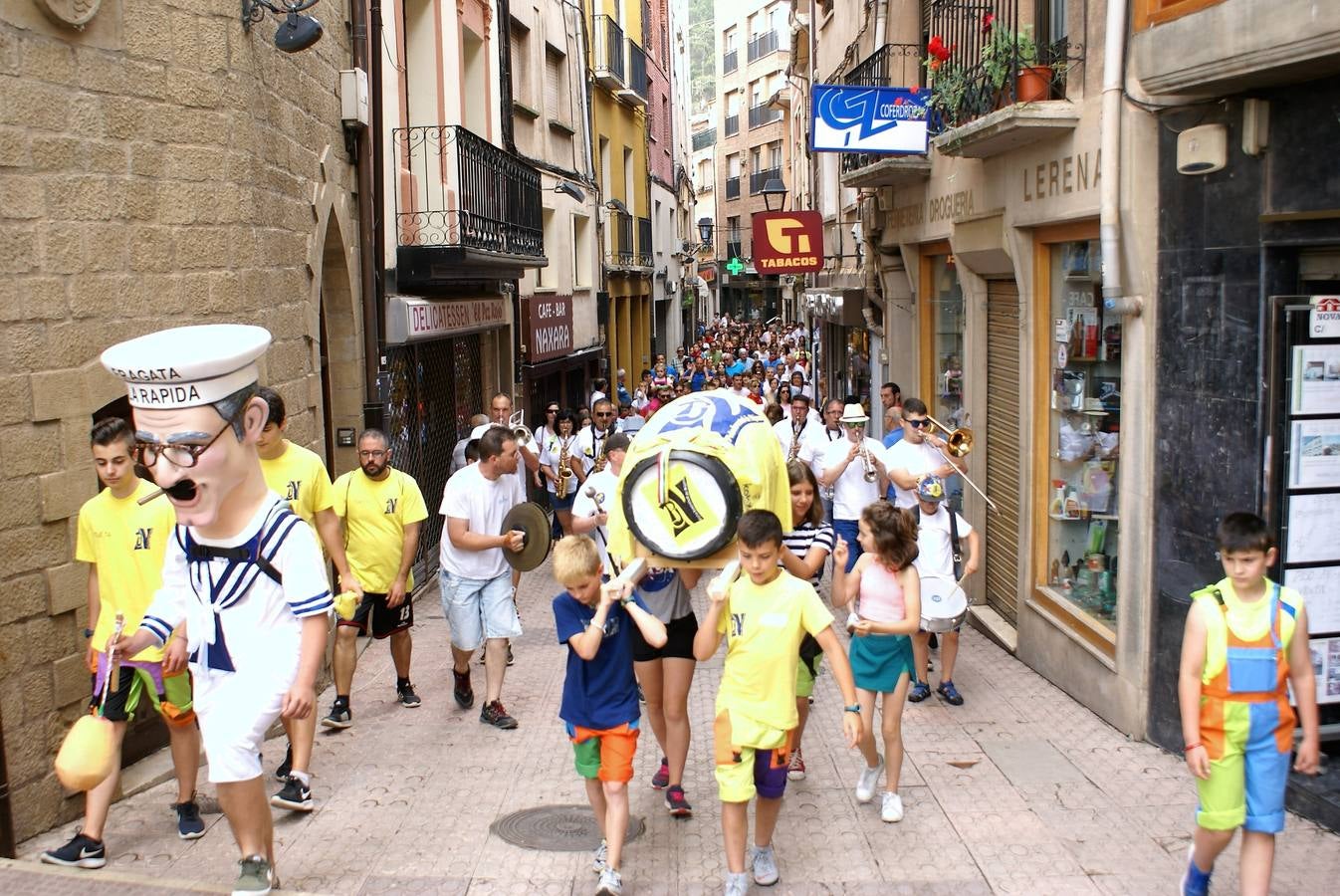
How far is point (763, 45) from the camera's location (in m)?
52.4

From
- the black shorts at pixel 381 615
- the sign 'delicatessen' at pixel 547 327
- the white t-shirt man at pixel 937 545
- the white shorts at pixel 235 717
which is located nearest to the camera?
the white shorts at pixel 235 717

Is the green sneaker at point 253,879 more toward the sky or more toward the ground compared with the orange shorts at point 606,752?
more toward the ground

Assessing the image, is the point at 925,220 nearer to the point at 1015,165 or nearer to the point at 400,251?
the point at 1015,165

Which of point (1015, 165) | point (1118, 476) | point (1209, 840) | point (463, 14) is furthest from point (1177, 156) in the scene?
point (463, 14)

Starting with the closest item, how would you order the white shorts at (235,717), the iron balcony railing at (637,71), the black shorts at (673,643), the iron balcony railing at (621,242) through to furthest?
the white shorts at (235,717) < the black shorts at (673,643) < the iron balcony railing at (621,242) < the iron balcony railing at (637,71)

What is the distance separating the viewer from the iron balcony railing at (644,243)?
30.2m

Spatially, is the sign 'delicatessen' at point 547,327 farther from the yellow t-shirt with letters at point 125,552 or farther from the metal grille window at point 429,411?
the yellow t-shirt with letters at point 125,552

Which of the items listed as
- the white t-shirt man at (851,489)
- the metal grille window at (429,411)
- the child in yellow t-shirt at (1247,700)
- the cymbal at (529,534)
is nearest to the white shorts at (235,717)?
the cymbal at (529,534)

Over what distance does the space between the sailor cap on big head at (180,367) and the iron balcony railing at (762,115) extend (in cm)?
4676

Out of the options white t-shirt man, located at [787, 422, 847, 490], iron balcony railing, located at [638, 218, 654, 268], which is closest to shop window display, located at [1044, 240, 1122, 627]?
white t-shirt man, located at [787, 422, 847, 490]

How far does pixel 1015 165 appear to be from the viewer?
9.45 metres

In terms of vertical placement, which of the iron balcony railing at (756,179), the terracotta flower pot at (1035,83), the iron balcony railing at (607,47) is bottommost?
the terracotta flower pot at (1035,83)

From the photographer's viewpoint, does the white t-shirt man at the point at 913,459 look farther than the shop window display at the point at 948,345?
No

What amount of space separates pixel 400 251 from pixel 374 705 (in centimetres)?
529
